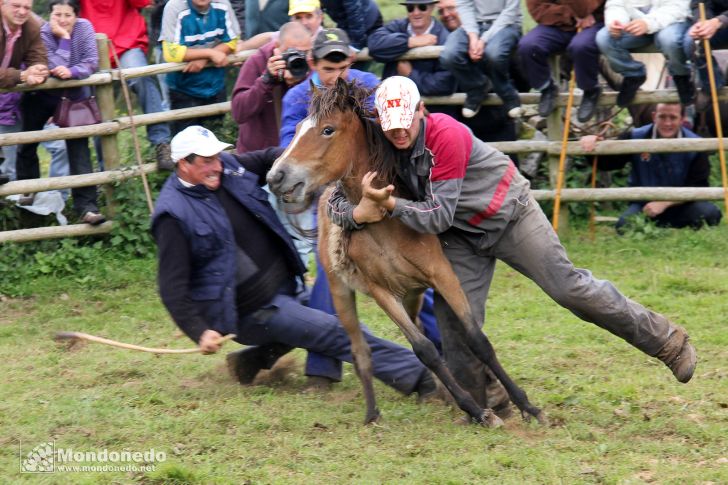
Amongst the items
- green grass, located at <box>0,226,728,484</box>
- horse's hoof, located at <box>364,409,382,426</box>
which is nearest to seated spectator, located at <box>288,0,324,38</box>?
green grass, located at <box>0,226,728,484</box>

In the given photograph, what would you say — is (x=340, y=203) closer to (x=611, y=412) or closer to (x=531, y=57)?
(x=611, y=412)

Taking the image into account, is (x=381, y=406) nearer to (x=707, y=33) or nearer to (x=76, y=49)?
Answer: (x=707, y=33)

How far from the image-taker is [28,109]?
9.34 metres

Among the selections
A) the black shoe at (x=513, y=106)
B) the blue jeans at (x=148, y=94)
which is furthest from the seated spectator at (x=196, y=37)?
the black shoe at (x=513, y=106)

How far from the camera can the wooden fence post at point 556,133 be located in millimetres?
9609

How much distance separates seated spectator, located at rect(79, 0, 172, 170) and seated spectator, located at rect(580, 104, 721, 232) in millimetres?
3930

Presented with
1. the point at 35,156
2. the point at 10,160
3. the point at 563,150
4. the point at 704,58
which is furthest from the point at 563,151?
the point at 10,160

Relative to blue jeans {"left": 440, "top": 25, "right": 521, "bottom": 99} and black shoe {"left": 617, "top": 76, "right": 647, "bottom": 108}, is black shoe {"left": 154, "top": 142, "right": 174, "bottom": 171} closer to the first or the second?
blue jeans {"left": 440, "top": 25, "right": 521, "bottom": 99}

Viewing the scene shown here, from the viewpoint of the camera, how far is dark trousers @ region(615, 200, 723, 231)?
9570mm

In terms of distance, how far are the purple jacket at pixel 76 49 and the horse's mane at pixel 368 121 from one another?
4105mm

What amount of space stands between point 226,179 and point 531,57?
3594 mm

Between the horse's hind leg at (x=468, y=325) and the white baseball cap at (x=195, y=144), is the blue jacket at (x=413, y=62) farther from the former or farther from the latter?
the horse's hind leg at (x=468, y=325)

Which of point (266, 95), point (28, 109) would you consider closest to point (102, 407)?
point (266, 95)

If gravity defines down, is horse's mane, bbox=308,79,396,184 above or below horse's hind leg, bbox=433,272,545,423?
above
